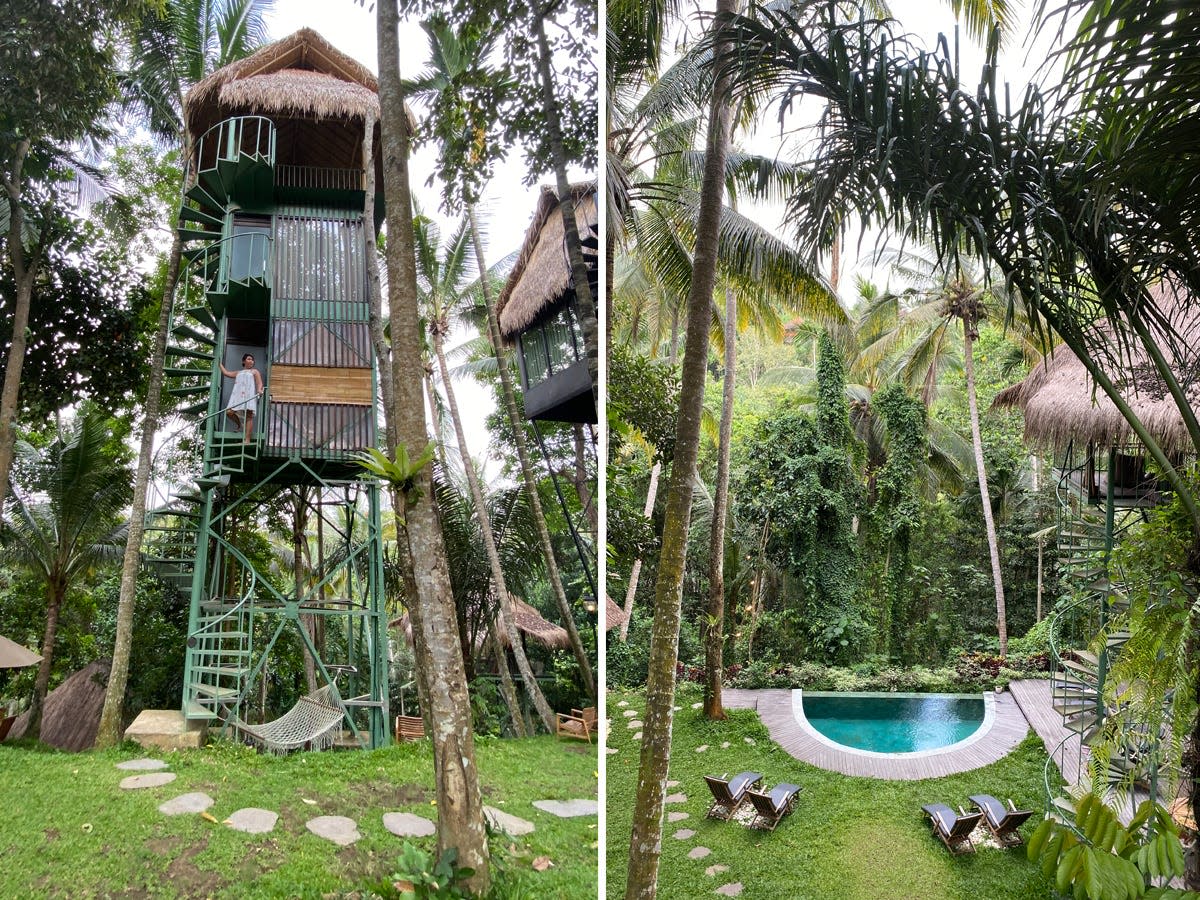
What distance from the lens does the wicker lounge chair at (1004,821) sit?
17.6ft

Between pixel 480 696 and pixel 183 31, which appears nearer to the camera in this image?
pixel 183 31

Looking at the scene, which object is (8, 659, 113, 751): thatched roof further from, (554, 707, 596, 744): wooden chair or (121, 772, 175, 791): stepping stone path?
(554, 707, 596, 744): wooden chair

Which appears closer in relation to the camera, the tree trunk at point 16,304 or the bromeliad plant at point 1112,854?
the tree trunk at point 16,304

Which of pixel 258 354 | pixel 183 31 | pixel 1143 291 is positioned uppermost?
pixel 183 31

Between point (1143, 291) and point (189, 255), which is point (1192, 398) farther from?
point (189, 255)

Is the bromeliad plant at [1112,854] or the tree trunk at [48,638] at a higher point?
the tree trunk at [48,638]

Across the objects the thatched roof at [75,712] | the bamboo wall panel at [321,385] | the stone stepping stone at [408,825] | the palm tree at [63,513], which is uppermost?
the bamboo wall panel at [321,385]

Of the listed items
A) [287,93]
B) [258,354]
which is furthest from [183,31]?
[258,354]

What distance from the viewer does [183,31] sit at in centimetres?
310

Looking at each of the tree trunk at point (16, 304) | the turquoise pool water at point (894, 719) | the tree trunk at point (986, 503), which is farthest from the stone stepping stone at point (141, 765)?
the tree trunk at point (986, 503)

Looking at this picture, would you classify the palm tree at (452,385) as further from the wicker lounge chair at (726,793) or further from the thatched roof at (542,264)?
the wicker lounge chair at (726,793)

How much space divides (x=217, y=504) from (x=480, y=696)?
1.84 meters

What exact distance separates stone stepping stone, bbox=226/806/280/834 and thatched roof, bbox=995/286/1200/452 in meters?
4.55

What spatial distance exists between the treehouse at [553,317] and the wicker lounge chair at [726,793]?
3.70 metres
